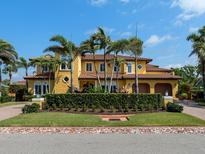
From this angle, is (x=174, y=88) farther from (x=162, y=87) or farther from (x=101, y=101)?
(x=101, y=101)

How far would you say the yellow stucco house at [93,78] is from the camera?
4428cm

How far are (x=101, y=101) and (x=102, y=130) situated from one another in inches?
440

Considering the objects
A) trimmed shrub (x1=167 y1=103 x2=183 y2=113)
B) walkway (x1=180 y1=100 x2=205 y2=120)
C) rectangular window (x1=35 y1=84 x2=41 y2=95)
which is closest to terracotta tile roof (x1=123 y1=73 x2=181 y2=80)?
rectangular window (x1=35 y1=84 x2=41 y2=95)

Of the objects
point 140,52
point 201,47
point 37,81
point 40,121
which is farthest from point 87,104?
point 37,81

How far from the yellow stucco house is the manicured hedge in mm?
17256

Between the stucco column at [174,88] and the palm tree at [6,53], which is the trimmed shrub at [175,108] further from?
the palm tree at [6,53]

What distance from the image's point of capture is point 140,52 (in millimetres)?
37469

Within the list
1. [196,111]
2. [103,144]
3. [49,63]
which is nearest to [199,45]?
[196,111]

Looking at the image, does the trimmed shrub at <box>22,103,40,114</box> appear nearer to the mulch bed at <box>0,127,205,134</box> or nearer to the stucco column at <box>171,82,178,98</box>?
the mulch bed at <box>0,127,205,134</box>

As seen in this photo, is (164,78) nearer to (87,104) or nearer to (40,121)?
(87,104)

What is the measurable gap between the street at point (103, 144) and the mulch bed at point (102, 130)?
3.56ft

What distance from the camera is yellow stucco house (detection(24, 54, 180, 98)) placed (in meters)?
44.3

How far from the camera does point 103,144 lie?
10.4m

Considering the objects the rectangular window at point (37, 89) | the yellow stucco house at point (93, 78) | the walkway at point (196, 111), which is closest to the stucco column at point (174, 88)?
the yellow stucco house at point (93, 78)
